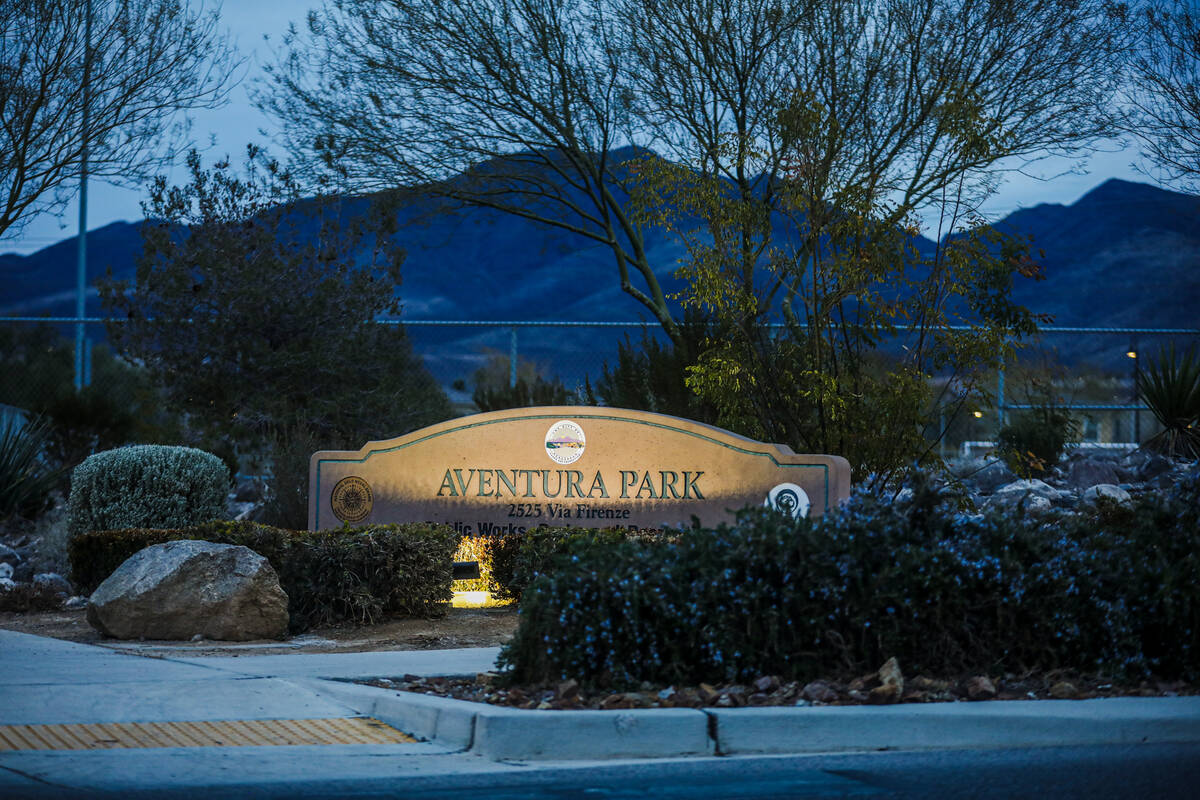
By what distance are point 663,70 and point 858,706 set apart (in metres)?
13.0

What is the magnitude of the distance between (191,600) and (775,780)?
508 cm

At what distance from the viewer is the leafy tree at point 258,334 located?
16391mm

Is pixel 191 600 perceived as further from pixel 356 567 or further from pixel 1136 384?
pixel 1136 384

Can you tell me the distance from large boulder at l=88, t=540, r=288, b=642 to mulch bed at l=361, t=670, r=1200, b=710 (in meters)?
2.65

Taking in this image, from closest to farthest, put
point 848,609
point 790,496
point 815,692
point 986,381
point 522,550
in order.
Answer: point 815,692 → point 848,609 → point 522,550 → point 790,496 → point 986,381

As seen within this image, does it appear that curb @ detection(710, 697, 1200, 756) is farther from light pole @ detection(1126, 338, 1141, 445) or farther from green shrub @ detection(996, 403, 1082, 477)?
light pole @ detection(1126, 338, 1141, 445)

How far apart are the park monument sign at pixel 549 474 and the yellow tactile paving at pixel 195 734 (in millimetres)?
5821

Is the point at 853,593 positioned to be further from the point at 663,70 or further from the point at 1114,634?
the point at 663,70

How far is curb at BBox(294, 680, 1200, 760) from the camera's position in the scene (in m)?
5.66

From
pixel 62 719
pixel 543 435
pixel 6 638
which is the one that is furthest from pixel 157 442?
pixel 62 719

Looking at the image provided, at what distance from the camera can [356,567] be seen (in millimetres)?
9992

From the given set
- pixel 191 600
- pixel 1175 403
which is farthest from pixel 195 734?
pixel 1175 403

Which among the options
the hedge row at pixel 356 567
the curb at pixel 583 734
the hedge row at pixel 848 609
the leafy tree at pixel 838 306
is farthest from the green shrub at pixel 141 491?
the curb at pixel 583 734

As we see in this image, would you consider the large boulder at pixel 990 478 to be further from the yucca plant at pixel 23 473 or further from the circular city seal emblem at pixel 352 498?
the yucca plant at pixel 23 473
